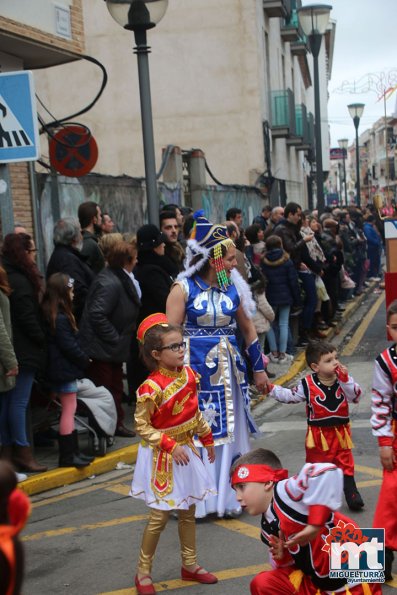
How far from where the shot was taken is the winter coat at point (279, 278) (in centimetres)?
1265

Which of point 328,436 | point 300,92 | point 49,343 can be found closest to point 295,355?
point 49,343

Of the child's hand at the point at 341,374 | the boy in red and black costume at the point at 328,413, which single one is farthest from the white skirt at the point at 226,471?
the child's hand at the point at 341,374

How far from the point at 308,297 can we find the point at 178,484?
9.27 meters

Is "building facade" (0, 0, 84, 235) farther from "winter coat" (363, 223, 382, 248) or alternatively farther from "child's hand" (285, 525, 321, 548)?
"winter coat" (363, 223, 382, 248)

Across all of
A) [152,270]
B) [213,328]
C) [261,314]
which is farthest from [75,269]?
[261,314]

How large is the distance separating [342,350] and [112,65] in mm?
16273

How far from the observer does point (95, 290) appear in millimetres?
8750

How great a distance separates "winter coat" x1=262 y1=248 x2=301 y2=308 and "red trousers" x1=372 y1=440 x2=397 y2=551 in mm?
7505

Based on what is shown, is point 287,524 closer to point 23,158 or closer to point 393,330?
point 393,330

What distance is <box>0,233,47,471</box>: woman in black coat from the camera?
758 centimetres

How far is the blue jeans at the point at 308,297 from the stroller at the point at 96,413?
6.40 metres

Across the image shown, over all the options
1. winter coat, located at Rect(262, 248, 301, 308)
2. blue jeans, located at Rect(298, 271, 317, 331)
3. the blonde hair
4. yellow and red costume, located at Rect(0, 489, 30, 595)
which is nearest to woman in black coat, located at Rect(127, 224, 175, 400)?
the blonde hair

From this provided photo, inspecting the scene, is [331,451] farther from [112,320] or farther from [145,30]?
[145,30]

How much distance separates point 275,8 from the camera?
29.3 m
